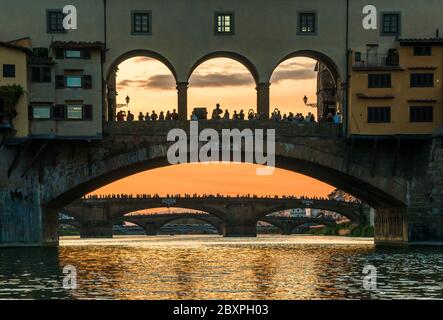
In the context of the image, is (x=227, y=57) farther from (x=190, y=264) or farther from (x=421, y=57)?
(x=190, y=264)

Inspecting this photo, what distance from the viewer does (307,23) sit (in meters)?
78.9

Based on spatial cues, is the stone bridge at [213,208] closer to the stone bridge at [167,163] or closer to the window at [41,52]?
the stone bridge at [167,163]

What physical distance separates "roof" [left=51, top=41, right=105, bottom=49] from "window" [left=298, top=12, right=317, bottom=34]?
1504 cm

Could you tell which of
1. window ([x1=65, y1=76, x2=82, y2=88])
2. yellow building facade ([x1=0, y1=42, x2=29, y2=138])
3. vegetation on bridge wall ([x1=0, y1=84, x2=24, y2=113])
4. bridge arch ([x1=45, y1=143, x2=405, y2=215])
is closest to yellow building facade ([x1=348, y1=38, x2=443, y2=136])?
bridge arch ([x1=45, y1=143, x2=405, y2=215])

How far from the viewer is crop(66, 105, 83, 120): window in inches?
2987

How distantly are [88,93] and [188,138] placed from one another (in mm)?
7989

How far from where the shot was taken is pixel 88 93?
76125 mm

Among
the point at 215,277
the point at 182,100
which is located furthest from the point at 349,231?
the point at 215,277

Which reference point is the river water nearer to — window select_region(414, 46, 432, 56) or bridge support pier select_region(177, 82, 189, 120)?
bridge support pier select_region(177, 82, 189, 120)

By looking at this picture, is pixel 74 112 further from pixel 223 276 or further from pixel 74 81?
pixel 223 276

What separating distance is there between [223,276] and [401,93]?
33.7 metres

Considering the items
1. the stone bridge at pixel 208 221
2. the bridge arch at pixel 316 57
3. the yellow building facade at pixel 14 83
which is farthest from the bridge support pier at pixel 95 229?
the bridge arch at pixel 316 57
